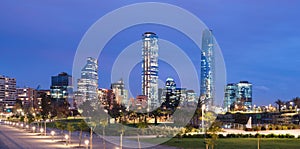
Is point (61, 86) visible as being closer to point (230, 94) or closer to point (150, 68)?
point (230, 94)

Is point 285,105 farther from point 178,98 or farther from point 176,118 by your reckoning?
point 176,118

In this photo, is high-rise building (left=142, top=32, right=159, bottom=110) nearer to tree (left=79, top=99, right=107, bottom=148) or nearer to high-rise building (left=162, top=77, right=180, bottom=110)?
high-rise building (left=162, top=77, right=180, bottom=110)

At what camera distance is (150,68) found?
48.8 metres

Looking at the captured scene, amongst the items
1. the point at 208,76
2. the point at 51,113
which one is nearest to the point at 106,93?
the point at 51,113

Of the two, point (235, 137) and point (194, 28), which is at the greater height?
point (194, 28)

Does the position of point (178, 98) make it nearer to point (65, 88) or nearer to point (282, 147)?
point (282, 147)

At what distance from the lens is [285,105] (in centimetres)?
11944

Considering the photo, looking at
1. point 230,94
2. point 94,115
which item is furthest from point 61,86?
point 94,115

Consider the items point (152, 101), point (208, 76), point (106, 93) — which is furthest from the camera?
point (208, 76)

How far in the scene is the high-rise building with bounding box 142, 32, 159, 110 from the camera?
38700 mm

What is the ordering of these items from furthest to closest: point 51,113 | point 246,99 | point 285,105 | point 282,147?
A: point 246,99 → point 285,105 → point 51,113 → point 282,147

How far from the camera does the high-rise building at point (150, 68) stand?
38700 mm

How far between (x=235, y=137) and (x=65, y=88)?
139 metres

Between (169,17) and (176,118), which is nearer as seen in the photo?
(169,17)
